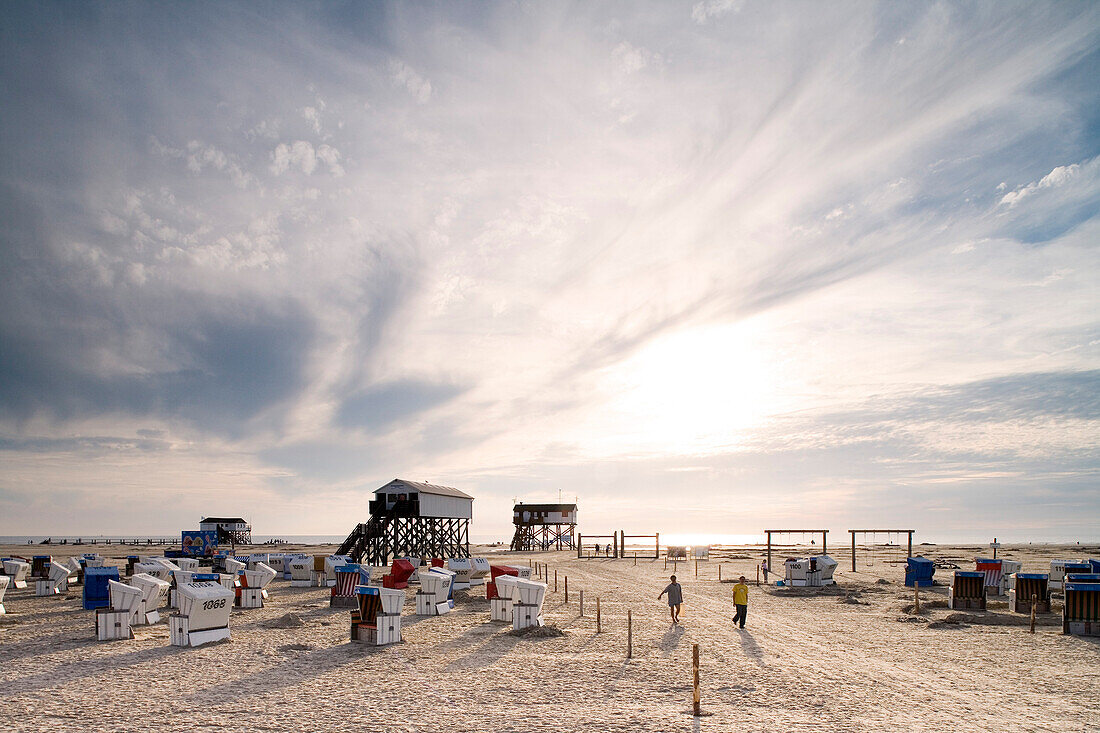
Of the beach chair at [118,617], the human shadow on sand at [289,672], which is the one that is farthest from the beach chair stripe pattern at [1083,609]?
the beach chair at [118,617]

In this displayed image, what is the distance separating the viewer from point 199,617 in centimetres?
1814

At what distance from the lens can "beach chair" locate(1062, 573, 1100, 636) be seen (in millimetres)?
19859

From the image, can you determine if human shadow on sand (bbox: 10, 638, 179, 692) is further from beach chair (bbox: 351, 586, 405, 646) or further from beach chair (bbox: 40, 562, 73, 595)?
beach chair (bbox: 40, 562, 73, 595)

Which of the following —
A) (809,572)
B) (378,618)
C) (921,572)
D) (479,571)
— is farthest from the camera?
(479,571)

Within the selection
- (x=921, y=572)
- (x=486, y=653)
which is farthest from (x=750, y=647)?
(x=921, y=572)

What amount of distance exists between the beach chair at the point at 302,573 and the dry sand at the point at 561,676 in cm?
1158

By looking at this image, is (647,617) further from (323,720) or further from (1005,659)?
(323,720)

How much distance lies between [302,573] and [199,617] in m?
18.2

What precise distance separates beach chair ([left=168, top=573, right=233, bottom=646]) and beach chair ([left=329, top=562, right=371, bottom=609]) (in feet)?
24.3

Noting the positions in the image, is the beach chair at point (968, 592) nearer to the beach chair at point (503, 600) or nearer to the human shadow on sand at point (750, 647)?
the human shadow on sand at point (750, 647)

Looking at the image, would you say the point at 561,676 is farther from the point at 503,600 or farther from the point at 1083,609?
the point at 1083,609

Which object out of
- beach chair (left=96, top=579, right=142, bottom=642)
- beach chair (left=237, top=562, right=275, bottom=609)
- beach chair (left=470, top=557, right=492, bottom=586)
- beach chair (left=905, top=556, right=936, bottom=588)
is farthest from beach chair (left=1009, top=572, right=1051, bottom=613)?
beach chair (left=96, top=579, right=142, bottom=642)

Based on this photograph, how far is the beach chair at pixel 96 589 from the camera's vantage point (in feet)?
82.2

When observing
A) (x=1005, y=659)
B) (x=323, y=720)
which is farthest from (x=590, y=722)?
(x=1005, y=659)
